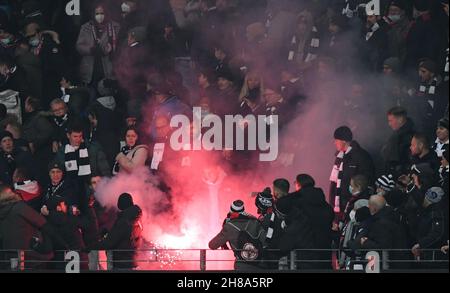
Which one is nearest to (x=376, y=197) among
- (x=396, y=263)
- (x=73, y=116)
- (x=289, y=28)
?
(x=396, y=263)

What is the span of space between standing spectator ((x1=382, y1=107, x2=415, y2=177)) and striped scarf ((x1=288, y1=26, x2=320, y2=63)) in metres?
1.40

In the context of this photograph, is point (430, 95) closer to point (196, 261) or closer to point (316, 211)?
point (316, 211)

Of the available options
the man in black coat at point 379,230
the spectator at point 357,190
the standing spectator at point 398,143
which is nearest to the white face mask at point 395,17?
the standing spectator at point 398,143

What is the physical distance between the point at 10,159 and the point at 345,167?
A: 4.28 m

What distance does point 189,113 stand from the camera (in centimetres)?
1805

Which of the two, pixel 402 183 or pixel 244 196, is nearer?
pixel 402 183

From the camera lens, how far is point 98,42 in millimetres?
18516

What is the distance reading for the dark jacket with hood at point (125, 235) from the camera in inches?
656

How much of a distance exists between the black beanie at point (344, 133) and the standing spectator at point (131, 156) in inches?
97.1

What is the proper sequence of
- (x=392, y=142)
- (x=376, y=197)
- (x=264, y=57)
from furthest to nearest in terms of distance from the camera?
(x=264, y=57) → (x=392, y=142) → (x=376, y=197)

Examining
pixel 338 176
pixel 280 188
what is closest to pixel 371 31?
pixel 338 176

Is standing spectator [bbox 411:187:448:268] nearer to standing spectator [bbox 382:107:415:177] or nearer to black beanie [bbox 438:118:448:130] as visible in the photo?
standing spectator [bbox 382:107:415:177]

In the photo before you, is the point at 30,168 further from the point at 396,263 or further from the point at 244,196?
the point at 396,263
